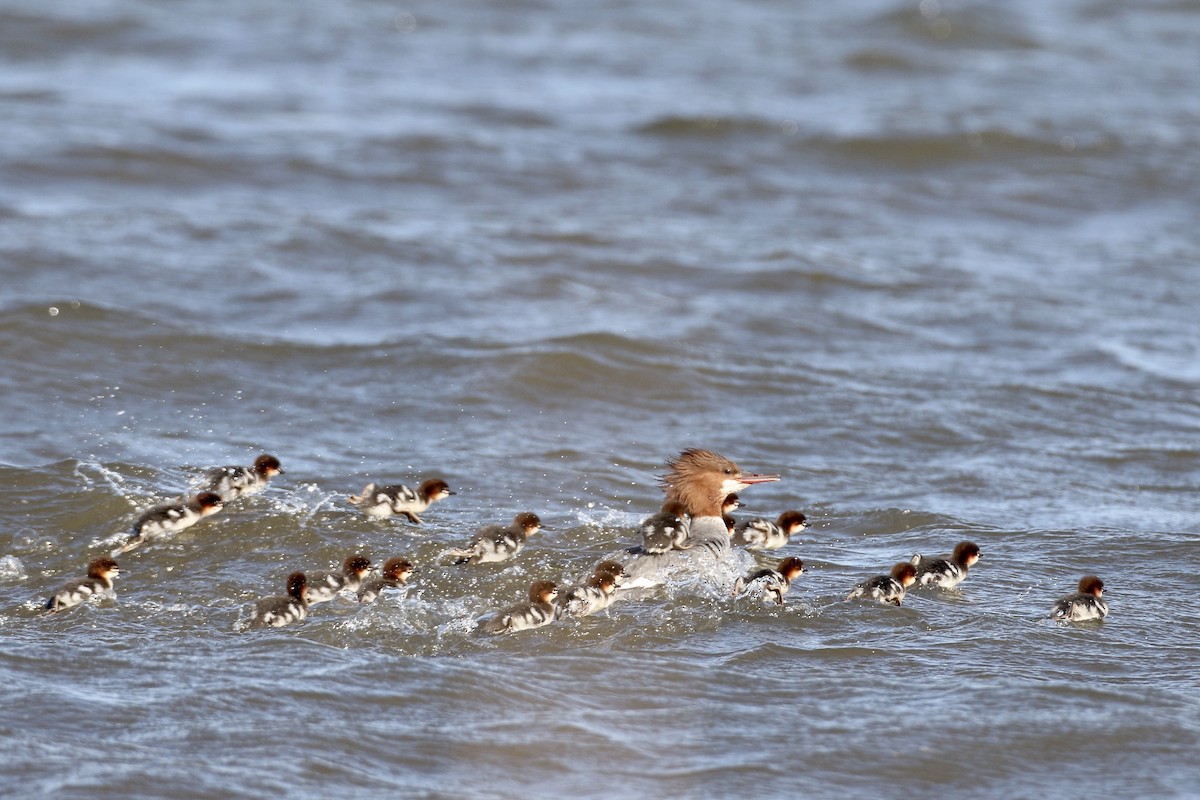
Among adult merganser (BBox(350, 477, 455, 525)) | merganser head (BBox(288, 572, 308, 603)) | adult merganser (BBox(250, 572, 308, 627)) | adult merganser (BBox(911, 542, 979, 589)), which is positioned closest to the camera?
adult merganser (BBox(250, 572, 308, 627))

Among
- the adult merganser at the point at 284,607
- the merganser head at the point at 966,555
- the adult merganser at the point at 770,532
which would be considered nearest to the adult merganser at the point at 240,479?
the adult merganser at the point at 284,607

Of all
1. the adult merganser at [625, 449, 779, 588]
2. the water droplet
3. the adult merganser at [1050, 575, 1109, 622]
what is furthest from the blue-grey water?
the water droplet

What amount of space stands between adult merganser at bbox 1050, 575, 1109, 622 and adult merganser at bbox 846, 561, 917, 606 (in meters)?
0.58

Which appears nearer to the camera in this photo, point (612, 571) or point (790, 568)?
point (612, 571)

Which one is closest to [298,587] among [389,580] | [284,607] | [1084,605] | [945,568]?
[284,607]

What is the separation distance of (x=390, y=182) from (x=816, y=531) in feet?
25.3

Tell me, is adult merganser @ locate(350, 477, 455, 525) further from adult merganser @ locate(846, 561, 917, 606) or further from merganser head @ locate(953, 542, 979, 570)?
merganser head @ locate(953, 542, 979, 570)

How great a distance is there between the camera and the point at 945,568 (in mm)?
6449

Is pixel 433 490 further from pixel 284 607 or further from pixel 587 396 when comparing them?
pixel 587 396

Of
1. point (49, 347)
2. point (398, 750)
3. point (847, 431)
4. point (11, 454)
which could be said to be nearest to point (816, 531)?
point (847, 431)

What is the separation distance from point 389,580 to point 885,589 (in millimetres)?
1974

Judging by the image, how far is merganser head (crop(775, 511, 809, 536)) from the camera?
23.5 ft

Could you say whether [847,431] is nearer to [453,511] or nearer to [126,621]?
[453,511]

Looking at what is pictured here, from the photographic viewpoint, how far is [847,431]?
8.84 metres
